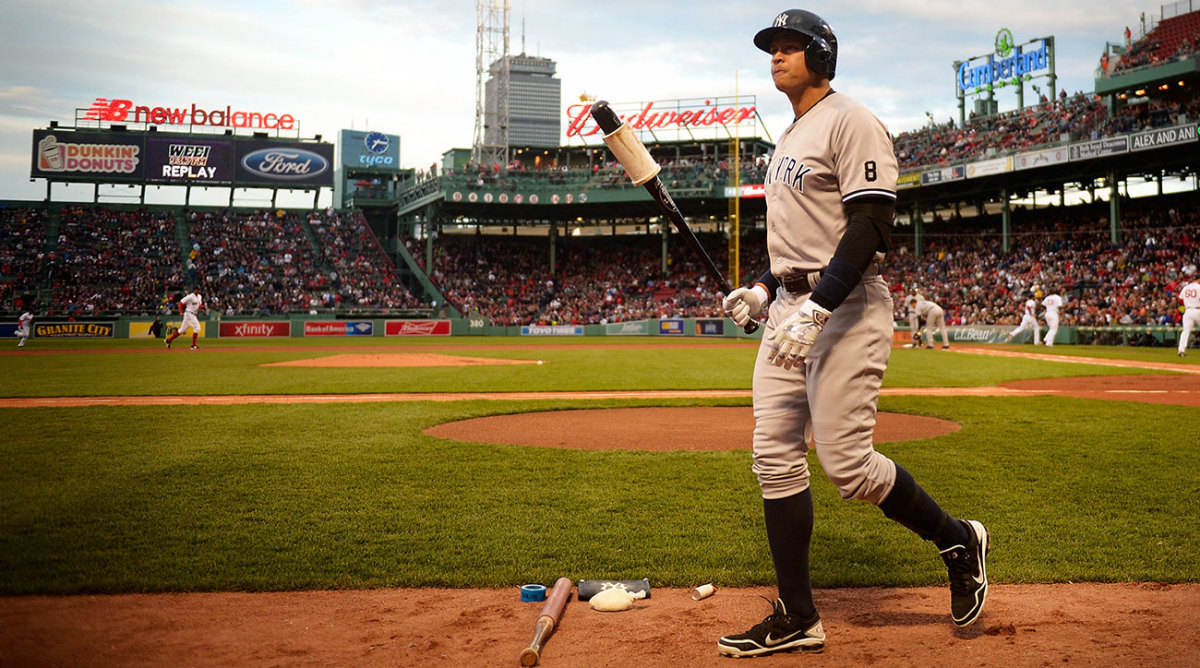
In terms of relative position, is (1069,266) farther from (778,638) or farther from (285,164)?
(285,164)

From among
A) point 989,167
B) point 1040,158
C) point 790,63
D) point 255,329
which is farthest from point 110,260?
point 790,63

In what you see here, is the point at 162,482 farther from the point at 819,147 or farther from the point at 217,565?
the point at 819,147

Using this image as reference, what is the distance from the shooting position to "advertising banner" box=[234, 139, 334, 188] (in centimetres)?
5241

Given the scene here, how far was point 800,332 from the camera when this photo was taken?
305 centimetres

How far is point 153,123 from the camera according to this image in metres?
51.3

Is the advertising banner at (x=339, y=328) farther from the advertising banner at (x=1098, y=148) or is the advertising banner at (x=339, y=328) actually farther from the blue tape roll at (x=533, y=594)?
the blue tape roll at (x=533, y=594)

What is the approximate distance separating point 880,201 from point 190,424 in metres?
8.61

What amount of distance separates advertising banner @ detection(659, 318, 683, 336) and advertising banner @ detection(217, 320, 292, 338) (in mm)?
18710

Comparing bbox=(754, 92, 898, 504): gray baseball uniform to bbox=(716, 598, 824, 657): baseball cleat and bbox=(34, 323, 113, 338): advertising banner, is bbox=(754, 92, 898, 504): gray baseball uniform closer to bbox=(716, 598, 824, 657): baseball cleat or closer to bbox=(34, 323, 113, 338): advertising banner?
bbox=(716, 598, 824, 657): baseball cleat

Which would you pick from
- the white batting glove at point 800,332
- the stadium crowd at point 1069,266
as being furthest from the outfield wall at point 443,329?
the white batting glove at point 800,332

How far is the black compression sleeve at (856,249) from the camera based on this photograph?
307 centimetres

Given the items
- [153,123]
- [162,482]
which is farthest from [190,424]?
[153,123]

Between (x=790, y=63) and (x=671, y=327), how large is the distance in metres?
39.5

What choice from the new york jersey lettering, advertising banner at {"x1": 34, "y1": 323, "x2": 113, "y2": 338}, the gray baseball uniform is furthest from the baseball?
advertising banner at {"x1": 34, "y1": 323, "x2": 113, "y2": 338}
